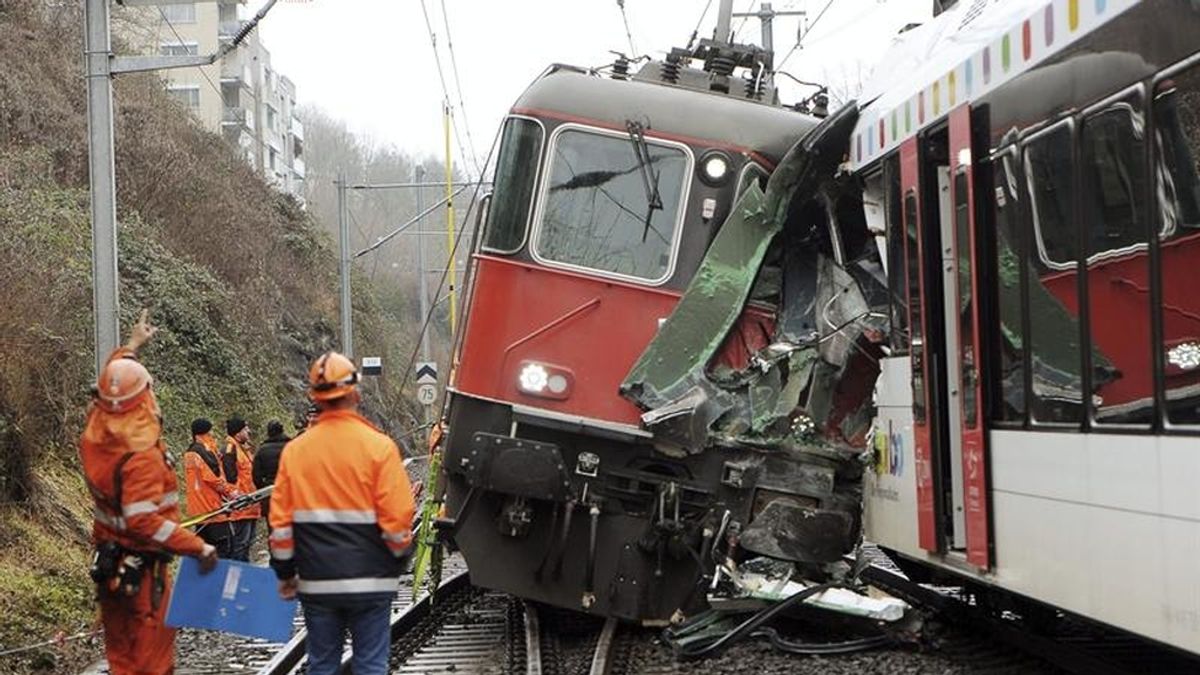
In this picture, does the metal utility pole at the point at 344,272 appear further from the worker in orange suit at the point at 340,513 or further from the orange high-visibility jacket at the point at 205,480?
the worker in orange suit at the point at 340,513

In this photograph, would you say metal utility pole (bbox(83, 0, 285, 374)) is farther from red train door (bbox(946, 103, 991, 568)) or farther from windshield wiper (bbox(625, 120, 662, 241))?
red train door (bbox(946, 103, 991, 568))

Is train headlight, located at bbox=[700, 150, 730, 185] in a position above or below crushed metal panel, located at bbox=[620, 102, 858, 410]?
above

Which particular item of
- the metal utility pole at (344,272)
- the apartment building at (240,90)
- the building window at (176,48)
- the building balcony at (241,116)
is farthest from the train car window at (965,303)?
the building balcony at (241,116)

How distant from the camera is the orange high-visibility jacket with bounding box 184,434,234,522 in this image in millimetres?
12117

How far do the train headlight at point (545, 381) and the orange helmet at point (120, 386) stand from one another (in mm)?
3024

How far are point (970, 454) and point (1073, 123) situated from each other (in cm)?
173

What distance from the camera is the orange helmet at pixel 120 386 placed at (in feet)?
20.1

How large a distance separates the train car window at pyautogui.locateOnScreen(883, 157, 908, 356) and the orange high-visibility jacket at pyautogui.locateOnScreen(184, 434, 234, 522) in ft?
20.7

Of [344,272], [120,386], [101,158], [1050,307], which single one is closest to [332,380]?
[120,386]

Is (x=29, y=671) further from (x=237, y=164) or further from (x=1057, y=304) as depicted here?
(x=237, y=164)

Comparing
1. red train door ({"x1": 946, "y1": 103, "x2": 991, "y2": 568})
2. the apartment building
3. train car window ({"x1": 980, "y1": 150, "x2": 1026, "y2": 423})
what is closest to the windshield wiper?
red train door ({"x1": 946, "y1": 103, "x2": 991, "y2": 568})

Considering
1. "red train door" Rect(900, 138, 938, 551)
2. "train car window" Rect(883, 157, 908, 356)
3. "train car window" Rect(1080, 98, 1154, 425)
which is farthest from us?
"train car window" Rect(883, 157, 908, 356)

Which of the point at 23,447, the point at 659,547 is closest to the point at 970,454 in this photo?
the point at 659,547

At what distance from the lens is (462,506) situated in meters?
9.02
